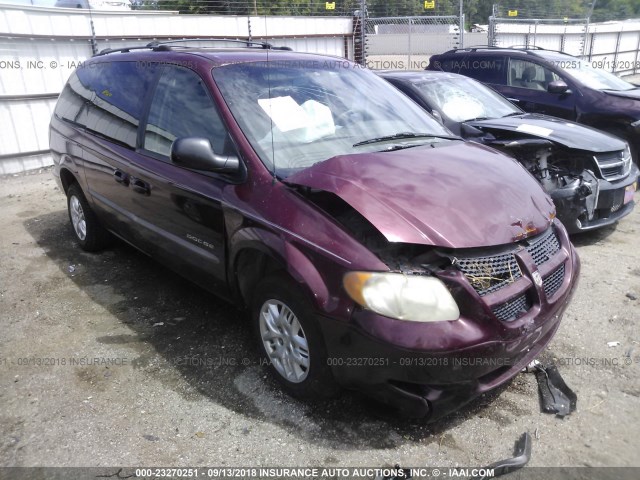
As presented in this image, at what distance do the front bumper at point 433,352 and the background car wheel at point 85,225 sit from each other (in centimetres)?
339

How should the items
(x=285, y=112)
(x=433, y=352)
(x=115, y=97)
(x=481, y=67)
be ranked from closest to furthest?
(x=433, y=352) < (x=285, y=112) < (x=115, y=97) < (x=481, y=67)

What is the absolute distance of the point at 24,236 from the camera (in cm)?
586

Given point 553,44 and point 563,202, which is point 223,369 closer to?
point 563,202

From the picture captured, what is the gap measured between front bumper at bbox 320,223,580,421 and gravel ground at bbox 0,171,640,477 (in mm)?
307

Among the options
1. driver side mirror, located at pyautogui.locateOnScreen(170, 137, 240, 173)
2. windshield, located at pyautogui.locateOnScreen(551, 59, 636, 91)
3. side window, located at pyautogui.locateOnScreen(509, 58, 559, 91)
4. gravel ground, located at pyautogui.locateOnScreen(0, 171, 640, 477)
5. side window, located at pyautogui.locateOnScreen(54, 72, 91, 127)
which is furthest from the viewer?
side window, located at pyautogui.locateOnScreen(509, 58, 559, 91)

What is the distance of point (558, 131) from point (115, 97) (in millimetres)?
4340

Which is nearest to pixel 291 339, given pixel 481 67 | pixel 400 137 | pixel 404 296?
pixel 404 296

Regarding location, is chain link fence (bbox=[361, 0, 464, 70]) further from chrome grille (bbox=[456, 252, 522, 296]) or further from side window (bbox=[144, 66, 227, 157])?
chrome grille (bbox=[456, 252, 522, 296])

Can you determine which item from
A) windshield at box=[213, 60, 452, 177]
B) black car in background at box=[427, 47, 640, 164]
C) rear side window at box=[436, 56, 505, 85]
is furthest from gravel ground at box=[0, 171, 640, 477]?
rear side window at box=[436, 56, 505, 85]

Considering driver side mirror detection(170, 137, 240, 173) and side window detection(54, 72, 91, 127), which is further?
side window detection(54, 72, 91, 127)

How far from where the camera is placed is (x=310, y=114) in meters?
3.26

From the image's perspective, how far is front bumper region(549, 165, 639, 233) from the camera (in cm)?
498

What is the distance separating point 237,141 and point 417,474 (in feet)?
6.51

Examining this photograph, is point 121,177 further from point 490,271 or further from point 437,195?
point 490,271
